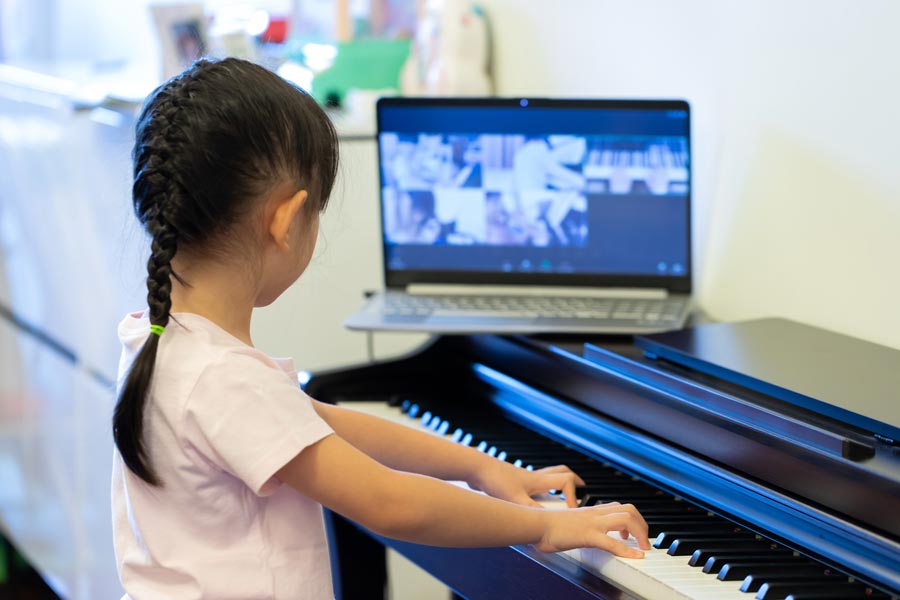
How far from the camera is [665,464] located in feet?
3.91

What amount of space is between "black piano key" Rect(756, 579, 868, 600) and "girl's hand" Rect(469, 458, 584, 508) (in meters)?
0.26

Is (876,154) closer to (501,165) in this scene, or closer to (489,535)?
(501,165)

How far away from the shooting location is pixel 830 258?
1.38 meters

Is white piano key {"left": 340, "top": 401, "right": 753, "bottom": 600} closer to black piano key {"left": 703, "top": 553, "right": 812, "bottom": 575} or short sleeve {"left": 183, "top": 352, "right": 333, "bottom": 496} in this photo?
black piano key {"left": 703, "top": 553, "right": 812, "bottom": 575}

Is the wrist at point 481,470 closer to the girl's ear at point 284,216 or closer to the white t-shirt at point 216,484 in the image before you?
the white t-shirt at point 216,484

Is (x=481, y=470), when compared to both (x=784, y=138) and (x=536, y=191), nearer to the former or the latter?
(x=536, y=191)

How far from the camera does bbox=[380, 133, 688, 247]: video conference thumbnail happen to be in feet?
4.82

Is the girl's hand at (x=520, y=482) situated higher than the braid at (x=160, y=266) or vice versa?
the braid at (x=160, y=266)

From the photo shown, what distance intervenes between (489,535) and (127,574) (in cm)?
34

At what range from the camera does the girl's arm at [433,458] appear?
1.17 m

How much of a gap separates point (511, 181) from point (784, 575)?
0.74 metres

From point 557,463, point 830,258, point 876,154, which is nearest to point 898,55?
point 876,154

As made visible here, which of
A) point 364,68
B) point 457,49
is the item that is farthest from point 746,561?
point 364,68

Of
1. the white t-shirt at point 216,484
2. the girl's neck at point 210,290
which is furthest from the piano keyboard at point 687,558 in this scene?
the girl's neck at point 210,290
